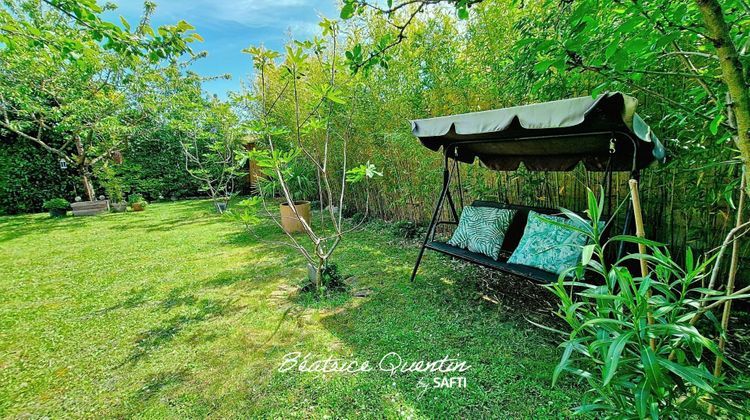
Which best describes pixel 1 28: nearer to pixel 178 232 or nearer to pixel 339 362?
pixel 339 362

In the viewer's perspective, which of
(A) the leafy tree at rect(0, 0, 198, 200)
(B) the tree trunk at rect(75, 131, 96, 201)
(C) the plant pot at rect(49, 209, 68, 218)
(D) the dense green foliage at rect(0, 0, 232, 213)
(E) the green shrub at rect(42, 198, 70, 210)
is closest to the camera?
(A) the leafy tree at rect(0, 0, 198, 200)

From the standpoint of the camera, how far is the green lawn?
1559 millimetres

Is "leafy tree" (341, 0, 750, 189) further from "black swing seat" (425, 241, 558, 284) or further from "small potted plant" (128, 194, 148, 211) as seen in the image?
"small potted plant" (128, 194, 148, 211)

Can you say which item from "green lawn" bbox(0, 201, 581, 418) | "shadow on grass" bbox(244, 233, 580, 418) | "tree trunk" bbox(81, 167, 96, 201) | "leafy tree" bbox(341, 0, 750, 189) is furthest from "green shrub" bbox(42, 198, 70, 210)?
"leafy tree" bbox(341, 0, 750, 189)

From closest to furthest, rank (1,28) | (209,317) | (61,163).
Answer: (1,28) < (209,317) < (61,163)

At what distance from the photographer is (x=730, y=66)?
62 cm

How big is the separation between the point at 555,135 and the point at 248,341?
8.78 feet

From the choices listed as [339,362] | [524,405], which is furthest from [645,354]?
[339,362]

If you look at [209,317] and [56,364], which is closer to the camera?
[56,364]

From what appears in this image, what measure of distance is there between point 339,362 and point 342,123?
403 centimetres

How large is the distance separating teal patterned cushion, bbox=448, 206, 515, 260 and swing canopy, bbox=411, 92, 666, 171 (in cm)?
53

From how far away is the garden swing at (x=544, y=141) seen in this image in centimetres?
163

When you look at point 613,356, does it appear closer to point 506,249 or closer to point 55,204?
point 506,249

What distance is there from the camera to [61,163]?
356 inches
